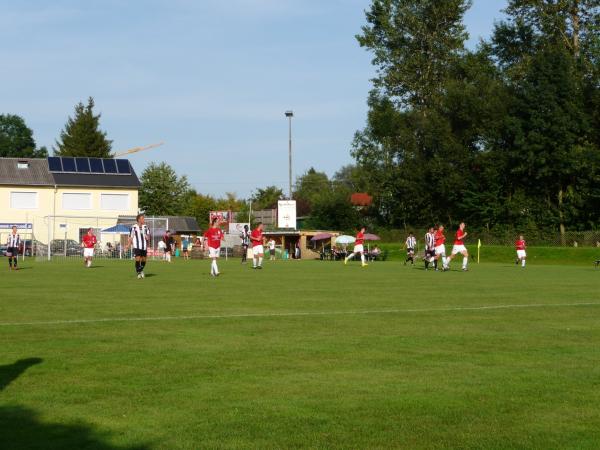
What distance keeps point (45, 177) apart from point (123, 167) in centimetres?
785

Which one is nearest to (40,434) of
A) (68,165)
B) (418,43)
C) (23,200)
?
(418,43)

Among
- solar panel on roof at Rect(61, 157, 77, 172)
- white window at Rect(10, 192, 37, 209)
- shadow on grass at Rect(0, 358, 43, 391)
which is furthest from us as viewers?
solar panel on roof at Rect(61, 157, 77, 172)

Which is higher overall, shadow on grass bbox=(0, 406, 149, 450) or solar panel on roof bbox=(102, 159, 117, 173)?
solar panel on roof bbox=(102, 159, 117, 173)

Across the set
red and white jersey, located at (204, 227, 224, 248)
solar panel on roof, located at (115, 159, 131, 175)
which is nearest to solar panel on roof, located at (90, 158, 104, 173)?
solar panel on roof, located at (115, 159, 131, 175)

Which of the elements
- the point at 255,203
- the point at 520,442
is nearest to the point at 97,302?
the point at 520,442

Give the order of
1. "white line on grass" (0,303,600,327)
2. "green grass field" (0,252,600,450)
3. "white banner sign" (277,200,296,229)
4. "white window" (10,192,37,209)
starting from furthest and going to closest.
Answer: "white window" (10,192,37,209)
"white banner sign" (277,200,296,229)
"white line on grass" (0,303,600,327)
"green grass field" (0,252,600,450)

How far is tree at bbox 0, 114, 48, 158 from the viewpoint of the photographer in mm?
127438

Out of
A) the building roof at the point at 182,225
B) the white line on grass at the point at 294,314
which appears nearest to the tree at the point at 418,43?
the building roof at the point at 182,225

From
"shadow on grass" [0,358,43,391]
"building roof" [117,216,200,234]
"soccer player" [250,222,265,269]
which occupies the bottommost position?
"shadow on grass" [0,358,43,391]

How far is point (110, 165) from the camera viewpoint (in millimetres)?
92188

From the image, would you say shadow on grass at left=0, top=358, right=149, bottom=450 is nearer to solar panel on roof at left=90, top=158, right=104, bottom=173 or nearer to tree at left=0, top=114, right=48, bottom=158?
solar panel on roof at left=90, top=158, right=104, bottom=173

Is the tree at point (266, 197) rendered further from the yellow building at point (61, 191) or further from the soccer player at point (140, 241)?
the soccer player at point (140, 241)

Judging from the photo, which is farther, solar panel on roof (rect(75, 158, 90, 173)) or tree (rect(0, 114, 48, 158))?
tree (rect(0, 114, 48, 158))

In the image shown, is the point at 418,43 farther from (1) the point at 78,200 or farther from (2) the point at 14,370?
(2) the point at 14,370
